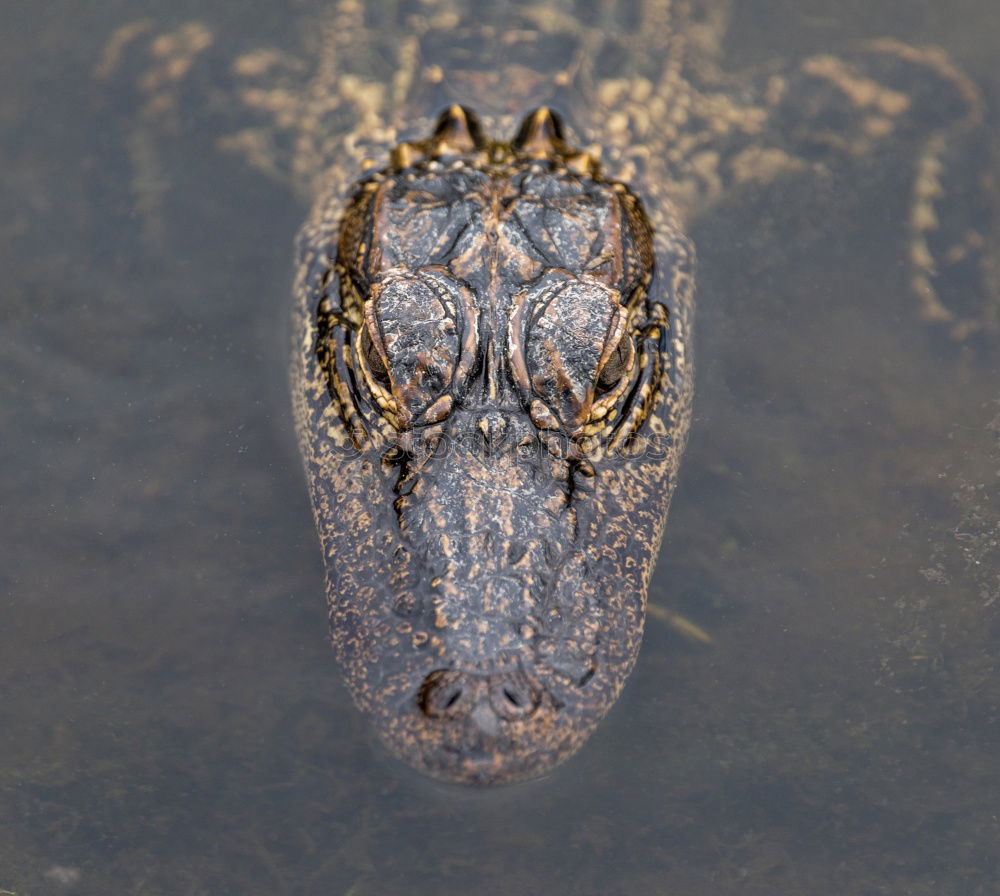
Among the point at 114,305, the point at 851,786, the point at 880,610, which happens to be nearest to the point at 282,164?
the point at 114,305

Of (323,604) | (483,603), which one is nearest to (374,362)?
(323,604)

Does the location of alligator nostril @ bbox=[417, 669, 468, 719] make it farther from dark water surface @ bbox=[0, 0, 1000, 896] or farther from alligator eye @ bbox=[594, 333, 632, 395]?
alligator eye @ bbox=[594, 333, 632, 395]

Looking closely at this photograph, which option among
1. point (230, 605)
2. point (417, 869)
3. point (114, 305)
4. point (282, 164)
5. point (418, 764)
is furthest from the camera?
point (282, 164)

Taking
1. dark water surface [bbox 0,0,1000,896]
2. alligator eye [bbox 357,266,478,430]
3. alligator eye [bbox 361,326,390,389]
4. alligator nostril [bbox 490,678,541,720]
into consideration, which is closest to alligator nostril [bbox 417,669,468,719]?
alligator nostril [bbox 490,678,541,720]

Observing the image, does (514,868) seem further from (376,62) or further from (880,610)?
(376,62)

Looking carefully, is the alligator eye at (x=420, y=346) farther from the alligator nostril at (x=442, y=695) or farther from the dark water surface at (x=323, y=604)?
the alligator nostril at (x=442, y=695)

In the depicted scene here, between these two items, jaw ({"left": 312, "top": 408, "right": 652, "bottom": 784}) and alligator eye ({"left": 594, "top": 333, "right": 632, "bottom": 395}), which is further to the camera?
alligator eye ({"left": 594, "top": 333, "right": 632, "bottom": 395})

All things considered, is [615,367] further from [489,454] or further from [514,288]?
[489,454]
